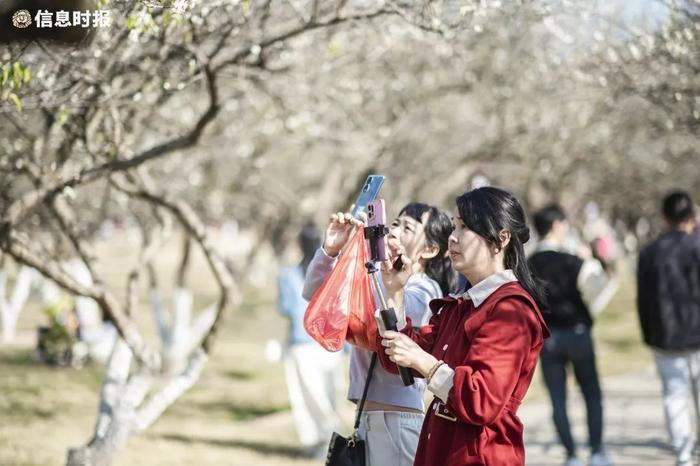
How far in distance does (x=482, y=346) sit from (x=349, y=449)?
1118 mm

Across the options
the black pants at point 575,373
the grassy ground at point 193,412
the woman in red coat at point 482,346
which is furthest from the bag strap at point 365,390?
the black pants at point 575,373

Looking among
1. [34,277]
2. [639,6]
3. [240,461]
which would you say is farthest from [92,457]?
[34,277]

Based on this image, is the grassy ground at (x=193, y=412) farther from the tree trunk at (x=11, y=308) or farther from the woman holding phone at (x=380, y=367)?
the woman holding phone at (x=380, y=367)

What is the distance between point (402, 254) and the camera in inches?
182

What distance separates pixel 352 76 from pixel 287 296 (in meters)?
3.49

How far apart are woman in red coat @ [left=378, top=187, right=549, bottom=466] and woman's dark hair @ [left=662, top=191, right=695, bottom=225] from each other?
3.99 m

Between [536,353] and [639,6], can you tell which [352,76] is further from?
[536,353]

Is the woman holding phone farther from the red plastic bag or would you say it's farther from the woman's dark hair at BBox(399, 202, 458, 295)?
the red plastic bag

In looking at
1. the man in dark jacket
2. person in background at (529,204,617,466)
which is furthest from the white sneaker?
the man in dark jacket

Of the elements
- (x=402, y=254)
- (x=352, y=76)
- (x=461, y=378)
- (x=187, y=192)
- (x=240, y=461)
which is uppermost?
(x=352, y=76)

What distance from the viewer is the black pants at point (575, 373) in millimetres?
7906

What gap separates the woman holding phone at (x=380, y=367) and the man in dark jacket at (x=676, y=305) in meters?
3.38

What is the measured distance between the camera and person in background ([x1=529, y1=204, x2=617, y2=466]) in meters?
7.82

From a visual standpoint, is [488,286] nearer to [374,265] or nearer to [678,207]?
[374,265]
